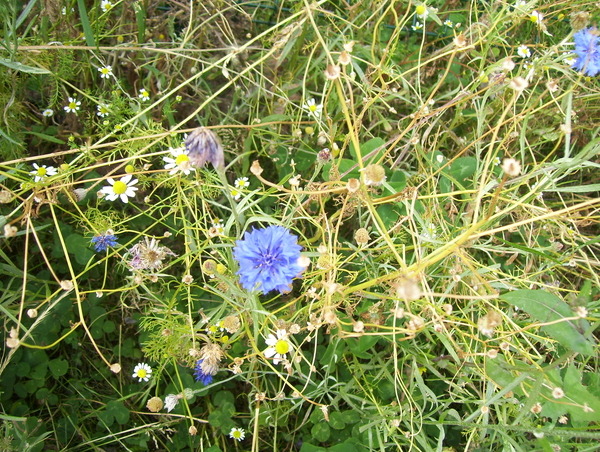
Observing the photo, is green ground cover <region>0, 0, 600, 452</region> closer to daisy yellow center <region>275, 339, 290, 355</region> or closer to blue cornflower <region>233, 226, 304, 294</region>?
daisy yellow center <region>275, 339, 290, 355</region>

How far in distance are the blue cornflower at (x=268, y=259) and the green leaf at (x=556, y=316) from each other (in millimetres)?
411

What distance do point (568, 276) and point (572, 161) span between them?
0.70m

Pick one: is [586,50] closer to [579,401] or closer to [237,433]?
[579,401]

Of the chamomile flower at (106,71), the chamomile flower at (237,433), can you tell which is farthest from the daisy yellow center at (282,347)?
the chamomile flower at (106,71)

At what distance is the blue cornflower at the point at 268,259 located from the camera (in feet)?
2.41

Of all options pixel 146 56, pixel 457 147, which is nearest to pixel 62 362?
pixel 146 56

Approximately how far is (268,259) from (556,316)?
53cm

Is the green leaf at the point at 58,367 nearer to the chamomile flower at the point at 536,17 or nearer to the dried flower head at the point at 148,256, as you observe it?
the dried flower head at the point at 148,256

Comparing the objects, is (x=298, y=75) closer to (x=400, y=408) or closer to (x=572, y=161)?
(x=572, y=161)

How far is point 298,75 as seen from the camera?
1.38m

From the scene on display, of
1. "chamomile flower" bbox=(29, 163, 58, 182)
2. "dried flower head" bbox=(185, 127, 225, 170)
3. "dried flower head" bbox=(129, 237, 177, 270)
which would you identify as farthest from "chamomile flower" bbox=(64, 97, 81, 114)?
"dried flower head" bbox=(185, 127, 225, 170)

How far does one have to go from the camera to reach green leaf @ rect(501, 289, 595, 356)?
0.73m

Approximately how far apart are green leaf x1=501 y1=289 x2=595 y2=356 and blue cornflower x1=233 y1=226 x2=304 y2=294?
0.41 metres

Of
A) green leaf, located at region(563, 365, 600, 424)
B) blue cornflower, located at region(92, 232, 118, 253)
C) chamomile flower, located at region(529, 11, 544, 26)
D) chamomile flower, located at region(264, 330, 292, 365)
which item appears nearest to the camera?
green leaf, located at region(563, 365, 600, 424)
